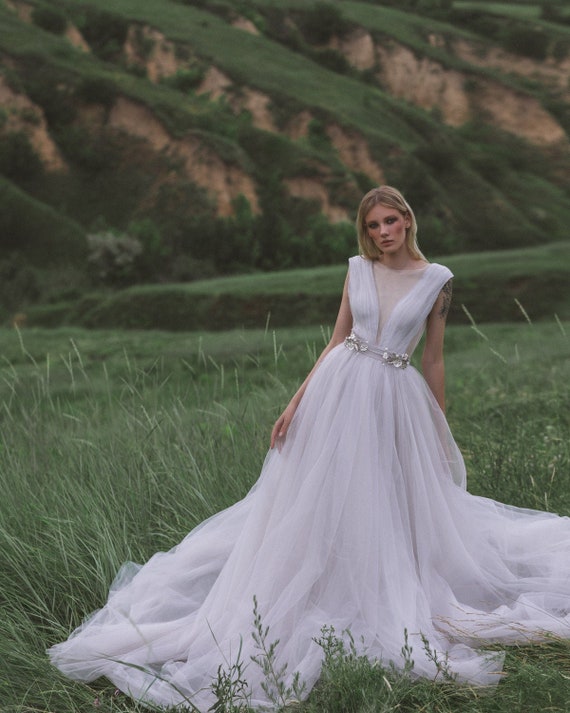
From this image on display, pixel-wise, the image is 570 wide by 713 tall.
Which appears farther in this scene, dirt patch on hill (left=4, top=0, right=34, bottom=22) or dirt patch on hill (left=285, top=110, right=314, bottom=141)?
dirt patch on hill (left=285, top=110, right=314, bottom=141)

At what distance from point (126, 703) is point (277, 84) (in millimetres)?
17789

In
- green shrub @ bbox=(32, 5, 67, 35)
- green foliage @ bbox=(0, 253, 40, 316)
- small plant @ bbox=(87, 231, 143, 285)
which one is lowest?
green foliage @ bbox=(0, 253, 40, 316)

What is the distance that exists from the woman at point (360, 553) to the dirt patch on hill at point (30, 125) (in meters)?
15.5

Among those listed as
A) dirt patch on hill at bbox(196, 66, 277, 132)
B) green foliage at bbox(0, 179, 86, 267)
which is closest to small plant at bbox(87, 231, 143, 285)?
green foliage at bbox(0, 179, 86, 267)

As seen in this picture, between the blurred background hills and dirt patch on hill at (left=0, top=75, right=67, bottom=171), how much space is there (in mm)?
44

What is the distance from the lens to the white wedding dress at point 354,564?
10.4 ft

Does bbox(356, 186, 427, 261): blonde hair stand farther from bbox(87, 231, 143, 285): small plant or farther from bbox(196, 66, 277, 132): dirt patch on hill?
bbox(196, 66, 277, 132): dirt patch on hill

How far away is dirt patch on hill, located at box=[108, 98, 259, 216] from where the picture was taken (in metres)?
18.5

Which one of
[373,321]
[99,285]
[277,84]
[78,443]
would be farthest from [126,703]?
[277,84]

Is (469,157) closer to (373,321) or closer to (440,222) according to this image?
(440,222)

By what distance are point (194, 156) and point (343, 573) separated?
1650 centimetres

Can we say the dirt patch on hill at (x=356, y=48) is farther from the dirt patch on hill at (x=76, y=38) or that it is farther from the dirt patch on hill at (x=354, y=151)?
the dirt patch on hill at (x=76, y=38)

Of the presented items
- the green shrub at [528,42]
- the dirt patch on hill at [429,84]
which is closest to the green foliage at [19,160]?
the dirt patch on hill at [429,84]

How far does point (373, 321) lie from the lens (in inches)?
137
